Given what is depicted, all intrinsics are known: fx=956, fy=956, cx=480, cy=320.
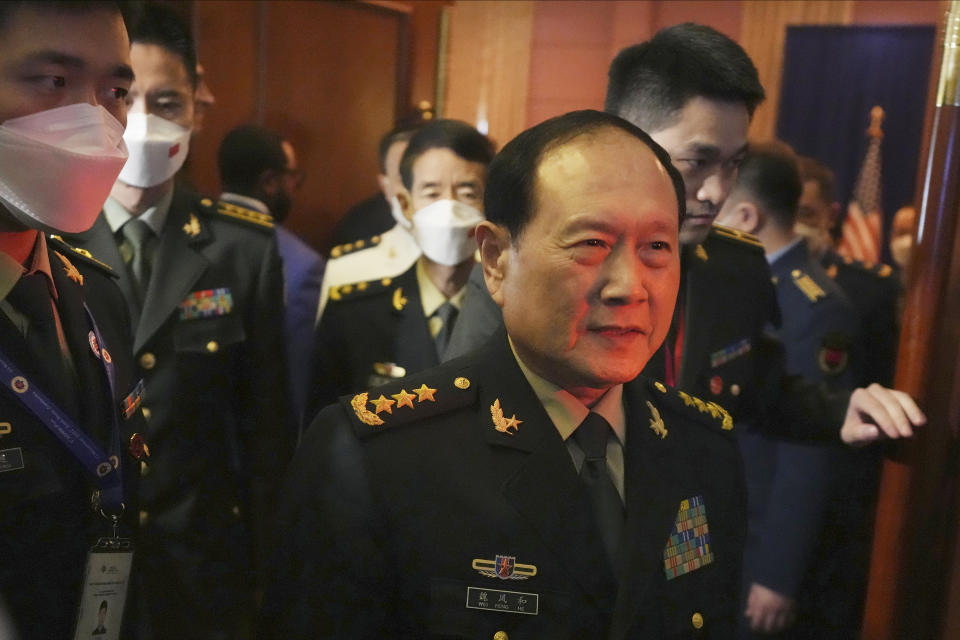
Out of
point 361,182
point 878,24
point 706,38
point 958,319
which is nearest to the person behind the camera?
Result: point 958,319

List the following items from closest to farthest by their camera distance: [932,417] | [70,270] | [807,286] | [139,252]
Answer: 1. [70,270]
2. [932,417]
3. [139,252]
4. [807,286]

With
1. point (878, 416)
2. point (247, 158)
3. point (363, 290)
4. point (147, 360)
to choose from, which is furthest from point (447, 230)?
point (247, 158)

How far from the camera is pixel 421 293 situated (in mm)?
2725

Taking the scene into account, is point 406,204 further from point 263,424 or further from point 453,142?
point 263,424

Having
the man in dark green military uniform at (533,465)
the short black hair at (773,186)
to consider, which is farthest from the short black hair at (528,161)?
the short black hair at (773,186)

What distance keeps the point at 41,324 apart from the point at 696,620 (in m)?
1.03

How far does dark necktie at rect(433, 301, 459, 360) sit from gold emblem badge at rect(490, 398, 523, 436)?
1.27 meters

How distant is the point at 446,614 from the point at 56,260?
2.67ft

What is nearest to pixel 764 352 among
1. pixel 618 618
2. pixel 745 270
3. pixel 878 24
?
pixel 745 270

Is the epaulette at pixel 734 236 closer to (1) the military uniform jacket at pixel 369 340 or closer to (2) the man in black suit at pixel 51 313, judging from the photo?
(1) the military uniform jacket at pixel 369 340

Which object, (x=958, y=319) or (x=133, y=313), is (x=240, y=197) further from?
(x=958, y=319)

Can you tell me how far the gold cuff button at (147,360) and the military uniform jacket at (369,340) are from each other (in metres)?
0.57

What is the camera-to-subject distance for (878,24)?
6938mm

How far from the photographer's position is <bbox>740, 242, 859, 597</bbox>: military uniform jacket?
271 centimetres
